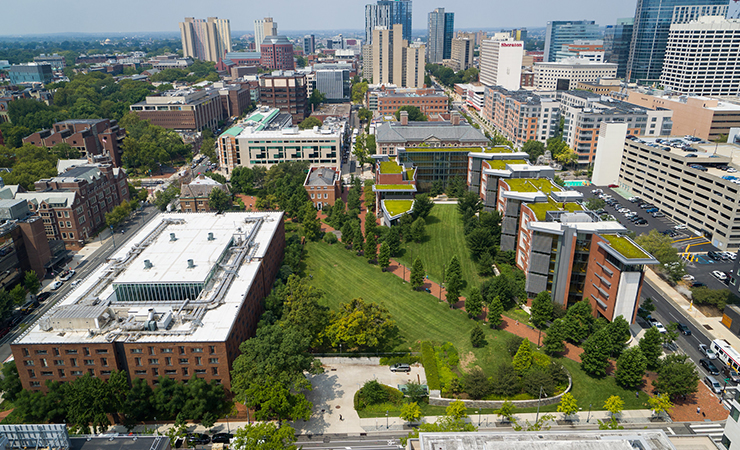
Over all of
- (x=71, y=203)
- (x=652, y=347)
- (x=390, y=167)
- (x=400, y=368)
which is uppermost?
(x=390, y=167)

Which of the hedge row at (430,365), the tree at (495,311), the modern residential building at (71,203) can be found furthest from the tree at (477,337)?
the modern residential building at (71,203)

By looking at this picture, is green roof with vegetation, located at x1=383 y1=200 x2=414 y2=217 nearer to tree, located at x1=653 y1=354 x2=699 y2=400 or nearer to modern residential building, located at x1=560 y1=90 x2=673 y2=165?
tree, located at x1=653 y1=354 x2=699 y2=400

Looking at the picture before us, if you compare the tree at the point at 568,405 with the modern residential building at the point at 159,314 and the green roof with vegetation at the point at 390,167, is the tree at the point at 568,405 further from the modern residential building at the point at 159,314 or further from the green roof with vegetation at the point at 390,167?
the green roof with vegetation at the point at 390,167

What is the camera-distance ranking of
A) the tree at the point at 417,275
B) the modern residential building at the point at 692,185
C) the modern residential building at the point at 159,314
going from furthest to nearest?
Answer: the modern residential building at the point at 692,185
the tree at the point at 417,275
the modern residential building at the point at 159,314

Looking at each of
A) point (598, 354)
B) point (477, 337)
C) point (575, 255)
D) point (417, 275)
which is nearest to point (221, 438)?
point (477, 337)

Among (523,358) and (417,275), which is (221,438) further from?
(417,275)

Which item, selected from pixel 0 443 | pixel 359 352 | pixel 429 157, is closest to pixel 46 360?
pixel 0 443
